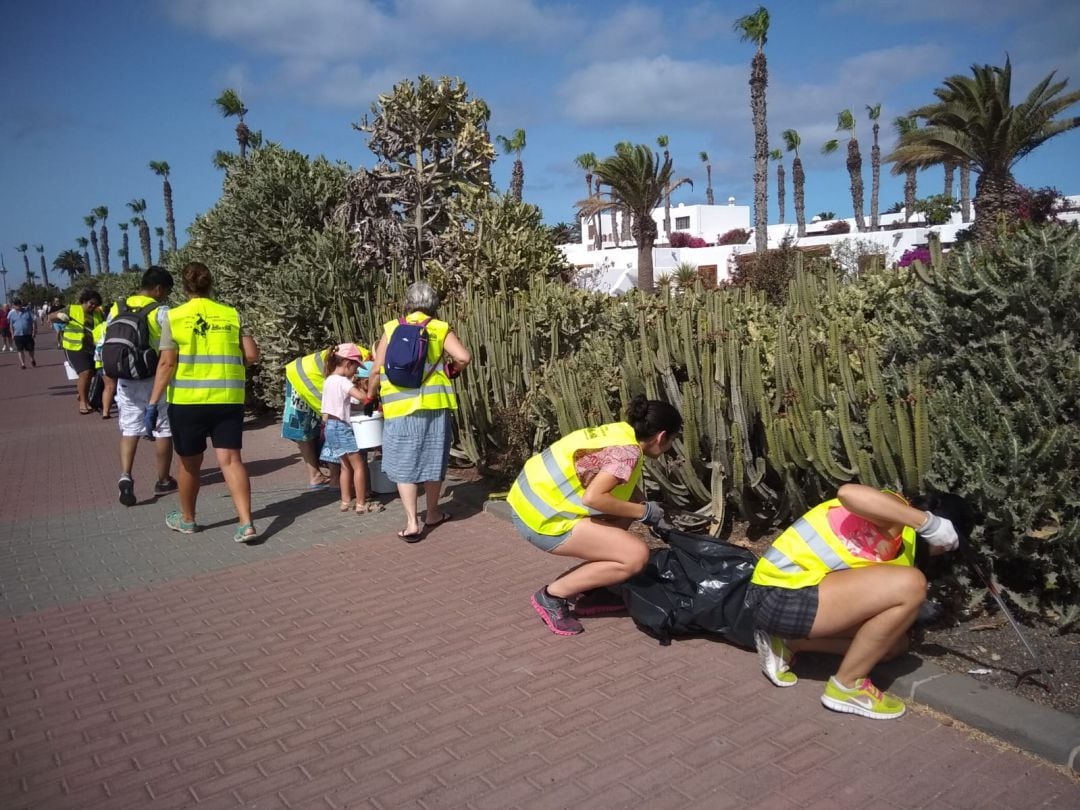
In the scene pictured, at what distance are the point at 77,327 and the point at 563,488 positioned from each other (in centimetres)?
1196

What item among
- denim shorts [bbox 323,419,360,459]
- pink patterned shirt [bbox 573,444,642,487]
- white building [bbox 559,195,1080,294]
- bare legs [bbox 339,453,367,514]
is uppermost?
white building [bbox 559,195,1080,294]

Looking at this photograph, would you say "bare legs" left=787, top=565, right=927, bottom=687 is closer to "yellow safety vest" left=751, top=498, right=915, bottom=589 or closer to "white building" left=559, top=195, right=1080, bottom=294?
"yellow safety vest" left=751, top=498, right=915, bottom=589

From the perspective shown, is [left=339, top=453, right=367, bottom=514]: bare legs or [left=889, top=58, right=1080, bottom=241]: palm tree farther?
[left=889, top=58, right=1080, bottom=241]: palm tree

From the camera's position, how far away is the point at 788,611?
11.9 feet

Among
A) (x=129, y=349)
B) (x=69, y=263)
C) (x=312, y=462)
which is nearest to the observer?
(x=129, y=349)

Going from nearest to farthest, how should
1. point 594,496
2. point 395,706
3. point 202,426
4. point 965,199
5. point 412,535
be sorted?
point 395,706 < point 594,496 < point 202,426 < point 412,535 < point 965,199

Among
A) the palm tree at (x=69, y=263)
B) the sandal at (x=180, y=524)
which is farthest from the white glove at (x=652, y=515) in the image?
the palm tree at (x=69, y=263)

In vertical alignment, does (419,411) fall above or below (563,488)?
above

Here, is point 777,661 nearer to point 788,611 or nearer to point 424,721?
point 788,611

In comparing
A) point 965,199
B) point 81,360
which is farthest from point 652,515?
point 965,199

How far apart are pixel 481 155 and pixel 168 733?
928cm

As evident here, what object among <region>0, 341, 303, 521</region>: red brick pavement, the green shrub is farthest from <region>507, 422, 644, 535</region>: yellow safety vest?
<region>0, 341, 303, 521</region>: red brick pavement

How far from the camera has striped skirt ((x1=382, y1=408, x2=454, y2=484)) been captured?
20.3ft

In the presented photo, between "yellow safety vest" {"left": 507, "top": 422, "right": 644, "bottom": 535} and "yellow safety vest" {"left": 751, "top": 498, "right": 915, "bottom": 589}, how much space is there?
851 millimetres
